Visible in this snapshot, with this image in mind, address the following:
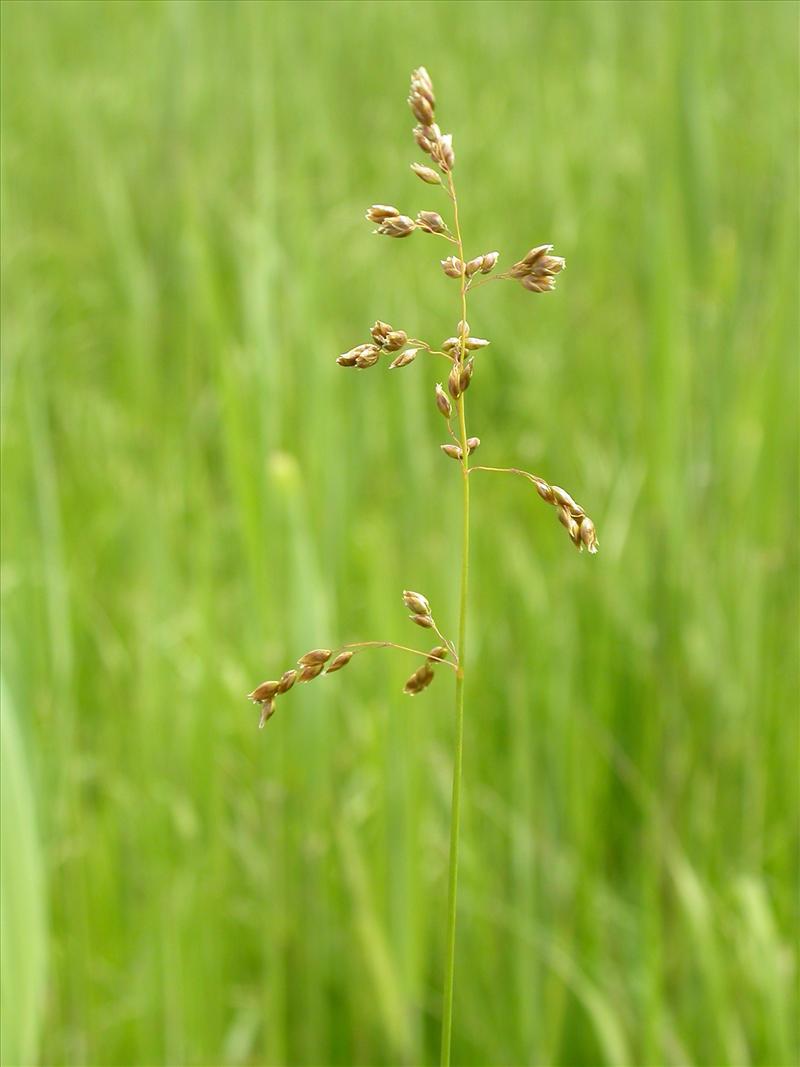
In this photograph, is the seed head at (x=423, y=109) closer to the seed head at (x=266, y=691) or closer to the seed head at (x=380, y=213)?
the seed head at (x=380, y=213)

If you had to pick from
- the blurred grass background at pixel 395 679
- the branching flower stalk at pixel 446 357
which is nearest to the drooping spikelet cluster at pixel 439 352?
the branching flower stalk at pixel 446 357

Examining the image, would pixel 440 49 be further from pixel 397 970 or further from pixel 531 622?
pixel 397 970

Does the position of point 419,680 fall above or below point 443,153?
below

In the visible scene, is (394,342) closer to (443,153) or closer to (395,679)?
(443,153)

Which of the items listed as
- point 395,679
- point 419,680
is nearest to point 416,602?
point 419,680

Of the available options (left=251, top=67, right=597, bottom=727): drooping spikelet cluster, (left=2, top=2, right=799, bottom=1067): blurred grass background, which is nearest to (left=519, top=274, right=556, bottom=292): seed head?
(left=251, top=67, right=597, bottom=727): drooping spikelet cluster

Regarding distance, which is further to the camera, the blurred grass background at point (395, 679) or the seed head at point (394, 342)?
the blurred grass background at point (395, 679)
